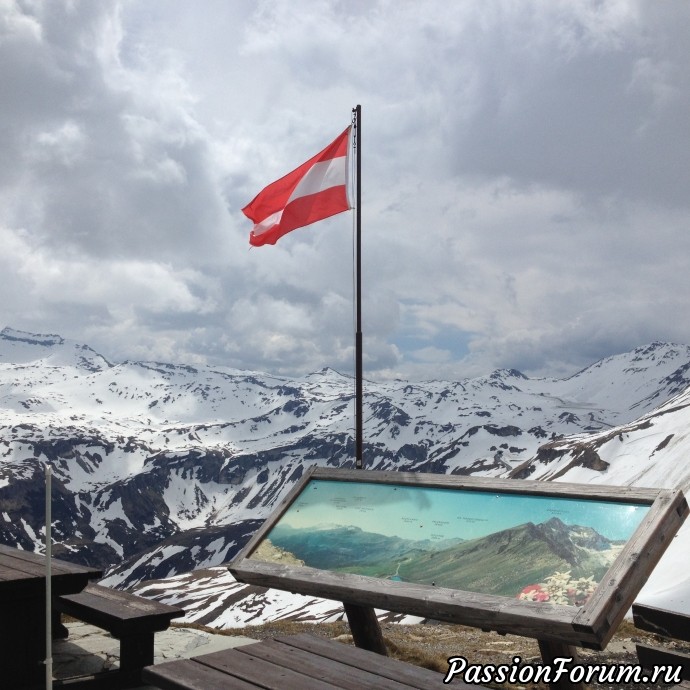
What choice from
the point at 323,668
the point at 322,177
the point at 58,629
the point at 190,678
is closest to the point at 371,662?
the point at 323,668

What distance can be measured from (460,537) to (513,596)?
1218 millimetres

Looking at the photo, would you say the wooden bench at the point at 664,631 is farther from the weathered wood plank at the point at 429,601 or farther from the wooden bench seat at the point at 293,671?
the wooden bench seat at the point at 293,671

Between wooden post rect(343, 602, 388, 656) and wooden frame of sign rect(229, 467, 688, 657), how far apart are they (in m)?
0.02

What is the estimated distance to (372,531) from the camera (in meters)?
9.11

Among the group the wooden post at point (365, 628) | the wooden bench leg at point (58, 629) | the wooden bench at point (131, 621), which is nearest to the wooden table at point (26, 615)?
the wooden bench at point (131, 621)

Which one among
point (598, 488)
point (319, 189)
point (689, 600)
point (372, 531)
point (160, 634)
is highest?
point (319, 189)

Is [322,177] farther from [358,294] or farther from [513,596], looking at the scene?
[513,596]

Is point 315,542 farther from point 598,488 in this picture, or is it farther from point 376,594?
point 598,488

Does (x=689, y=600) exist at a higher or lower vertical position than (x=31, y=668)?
lower

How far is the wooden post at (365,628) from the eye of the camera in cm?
944

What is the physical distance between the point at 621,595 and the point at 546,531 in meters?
1.34

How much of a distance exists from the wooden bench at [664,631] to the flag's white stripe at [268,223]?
1047cm

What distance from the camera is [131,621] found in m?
A: 8.74

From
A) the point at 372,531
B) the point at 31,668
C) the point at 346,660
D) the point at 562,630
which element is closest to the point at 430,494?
the point at 372,531
